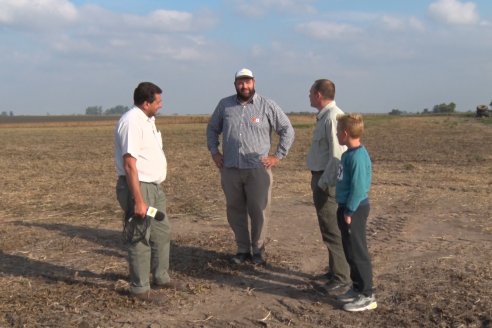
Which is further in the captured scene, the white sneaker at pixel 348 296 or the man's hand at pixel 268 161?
the man's hand at pixel 268 161

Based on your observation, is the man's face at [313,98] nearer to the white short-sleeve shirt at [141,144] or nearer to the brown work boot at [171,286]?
the white short-sleeve shirt at [141,144]

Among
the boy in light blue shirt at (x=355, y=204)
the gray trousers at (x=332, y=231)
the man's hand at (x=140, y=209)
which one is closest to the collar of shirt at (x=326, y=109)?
the boy in light blue shirt at (x=355, y=204)

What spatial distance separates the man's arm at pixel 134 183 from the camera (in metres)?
4.39

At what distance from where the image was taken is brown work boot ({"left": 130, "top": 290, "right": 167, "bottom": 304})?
470cm

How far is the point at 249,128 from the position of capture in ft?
18.6

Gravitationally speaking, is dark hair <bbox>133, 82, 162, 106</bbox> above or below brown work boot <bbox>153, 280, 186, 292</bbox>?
above

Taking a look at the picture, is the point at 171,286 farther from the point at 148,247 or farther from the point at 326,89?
the point at 326,89

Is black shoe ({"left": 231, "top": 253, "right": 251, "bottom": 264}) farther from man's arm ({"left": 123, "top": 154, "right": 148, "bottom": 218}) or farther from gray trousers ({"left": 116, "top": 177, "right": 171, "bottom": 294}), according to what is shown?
man's arm ({"left": 123, "top": 154, "right": 148, "bottom": 218})

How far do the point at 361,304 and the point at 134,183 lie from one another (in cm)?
218

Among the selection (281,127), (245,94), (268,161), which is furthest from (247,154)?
(245,94)

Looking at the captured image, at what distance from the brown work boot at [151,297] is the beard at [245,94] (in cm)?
223

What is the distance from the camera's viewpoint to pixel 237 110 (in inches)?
224

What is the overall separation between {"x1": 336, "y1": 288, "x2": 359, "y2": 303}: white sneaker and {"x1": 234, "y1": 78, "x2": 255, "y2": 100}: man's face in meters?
2.29

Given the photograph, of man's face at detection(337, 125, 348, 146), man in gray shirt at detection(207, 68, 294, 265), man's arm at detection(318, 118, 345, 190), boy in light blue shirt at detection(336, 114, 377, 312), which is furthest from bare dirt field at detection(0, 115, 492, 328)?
man's face at detection(337, 125, 348, 146)
